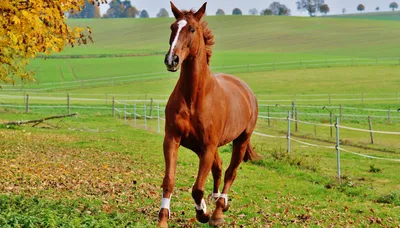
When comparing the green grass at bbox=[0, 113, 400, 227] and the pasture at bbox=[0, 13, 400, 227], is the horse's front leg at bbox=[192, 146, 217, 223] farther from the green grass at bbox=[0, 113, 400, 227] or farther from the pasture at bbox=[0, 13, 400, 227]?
the pasture at bbox=[0, 13, 400, 227]

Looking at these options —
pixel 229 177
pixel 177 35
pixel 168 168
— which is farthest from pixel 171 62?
pixel 229 177

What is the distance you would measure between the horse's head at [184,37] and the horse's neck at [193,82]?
0.17 m

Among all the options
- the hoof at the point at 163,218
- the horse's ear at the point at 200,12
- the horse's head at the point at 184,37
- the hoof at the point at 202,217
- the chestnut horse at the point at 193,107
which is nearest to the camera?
the horse's head at the point at 184,37

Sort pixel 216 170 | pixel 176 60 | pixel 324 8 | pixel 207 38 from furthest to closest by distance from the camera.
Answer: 1. pixel 324 8
2. pixel 216 170
3. pixel 207 38
4. pixel 176 60

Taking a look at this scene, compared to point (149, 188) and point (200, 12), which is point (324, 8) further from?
point (200, 12)

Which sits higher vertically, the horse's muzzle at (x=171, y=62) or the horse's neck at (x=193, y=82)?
the horse's muzzle at (x=171, y=62)

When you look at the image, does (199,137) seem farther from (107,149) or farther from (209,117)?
(107,149)

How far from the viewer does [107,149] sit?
2123 cm

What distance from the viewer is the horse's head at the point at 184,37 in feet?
25.4

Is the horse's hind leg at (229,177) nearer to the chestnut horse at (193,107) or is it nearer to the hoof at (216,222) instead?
the hoof at (216,222)

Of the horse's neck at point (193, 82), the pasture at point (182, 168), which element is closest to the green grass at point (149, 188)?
the pasture at point (182, 168)

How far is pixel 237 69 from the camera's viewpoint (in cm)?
8306

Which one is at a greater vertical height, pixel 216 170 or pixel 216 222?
pixel 216 170

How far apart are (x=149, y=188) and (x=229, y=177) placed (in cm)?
253
